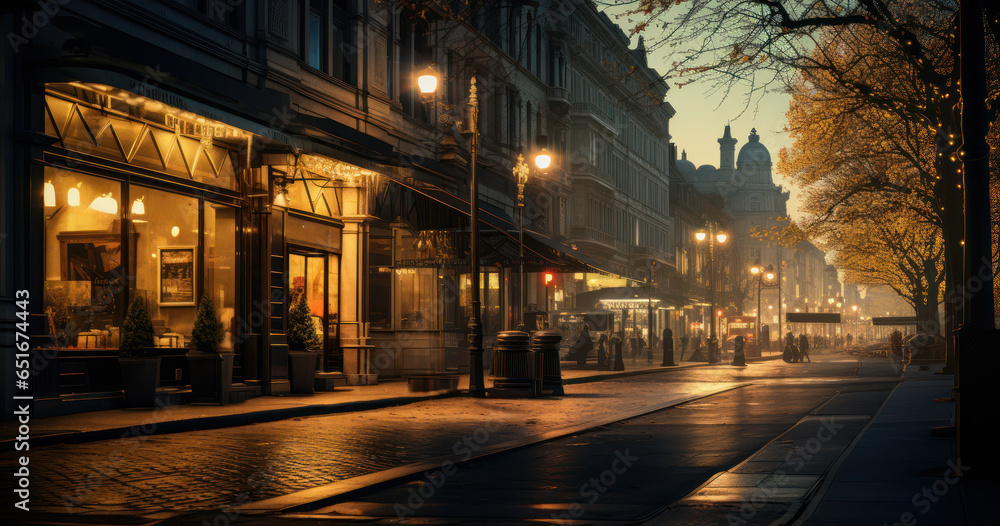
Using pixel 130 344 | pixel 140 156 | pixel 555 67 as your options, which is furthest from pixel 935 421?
pixel 555 67

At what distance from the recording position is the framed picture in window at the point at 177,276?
58.8 ft

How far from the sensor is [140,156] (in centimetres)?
1678

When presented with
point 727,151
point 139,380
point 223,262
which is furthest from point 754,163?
point 139,380

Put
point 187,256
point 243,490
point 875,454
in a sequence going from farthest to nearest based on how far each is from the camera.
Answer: point 187,256, point 875,454, point 243,490

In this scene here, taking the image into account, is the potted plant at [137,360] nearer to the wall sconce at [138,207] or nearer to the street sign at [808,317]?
the wall sconce at [138,207]

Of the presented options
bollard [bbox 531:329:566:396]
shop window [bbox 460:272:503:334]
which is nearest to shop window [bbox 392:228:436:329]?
shop window [bbox 460:272:503:334]

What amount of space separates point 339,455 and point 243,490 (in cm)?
246

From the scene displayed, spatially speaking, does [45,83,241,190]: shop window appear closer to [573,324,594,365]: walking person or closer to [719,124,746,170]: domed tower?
[573,324,594,365]: walking person

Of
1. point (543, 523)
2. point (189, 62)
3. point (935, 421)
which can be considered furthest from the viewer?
point (189, 62)

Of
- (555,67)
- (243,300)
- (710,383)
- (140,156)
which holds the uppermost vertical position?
(555,67)

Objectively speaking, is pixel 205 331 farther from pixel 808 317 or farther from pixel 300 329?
→ pixel 808 317

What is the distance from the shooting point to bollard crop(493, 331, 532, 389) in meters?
21.2

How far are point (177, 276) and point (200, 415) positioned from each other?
4.42 metres

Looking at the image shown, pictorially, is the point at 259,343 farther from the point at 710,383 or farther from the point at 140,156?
the point at 710,383
